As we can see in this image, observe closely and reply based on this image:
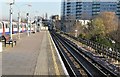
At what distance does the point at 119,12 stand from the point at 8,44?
12777 cm

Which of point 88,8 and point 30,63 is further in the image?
point 88,8

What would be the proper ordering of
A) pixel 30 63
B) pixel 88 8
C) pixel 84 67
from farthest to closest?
pixel 88 8 < pixel 84 67 < pixel 30 63

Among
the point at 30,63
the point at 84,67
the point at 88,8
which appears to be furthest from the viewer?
the point at 88,8

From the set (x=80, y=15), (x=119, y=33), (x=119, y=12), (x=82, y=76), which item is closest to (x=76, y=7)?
(x=80, y=15)

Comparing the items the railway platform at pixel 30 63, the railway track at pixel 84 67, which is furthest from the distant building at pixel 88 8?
the railway platform at pixel 30 63

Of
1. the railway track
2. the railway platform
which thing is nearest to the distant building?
the railway track

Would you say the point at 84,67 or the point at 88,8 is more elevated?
the point at 88,8

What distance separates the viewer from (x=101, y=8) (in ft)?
579

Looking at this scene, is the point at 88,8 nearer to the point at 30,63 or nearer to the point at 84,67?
the point at 84,67

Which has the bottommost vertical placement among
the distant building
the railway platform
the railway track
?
the railway track

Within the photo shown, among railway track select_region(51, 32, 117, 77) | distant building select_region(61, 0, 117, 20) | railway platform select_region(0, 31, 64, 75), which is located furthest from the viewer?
distant building select_region(61, 0, 117, 20)

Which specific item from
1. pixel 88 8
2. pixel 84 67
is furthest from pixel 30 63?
pixel 88 8

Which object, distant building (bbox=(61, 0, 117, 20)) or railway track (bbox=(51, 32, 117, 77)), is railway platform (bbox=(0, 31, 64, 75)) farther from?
distant building (bbox=(61, 0, 117, 20))

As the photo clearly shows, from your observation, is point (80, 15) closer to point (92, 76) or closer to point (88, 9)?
point (88, 9)
